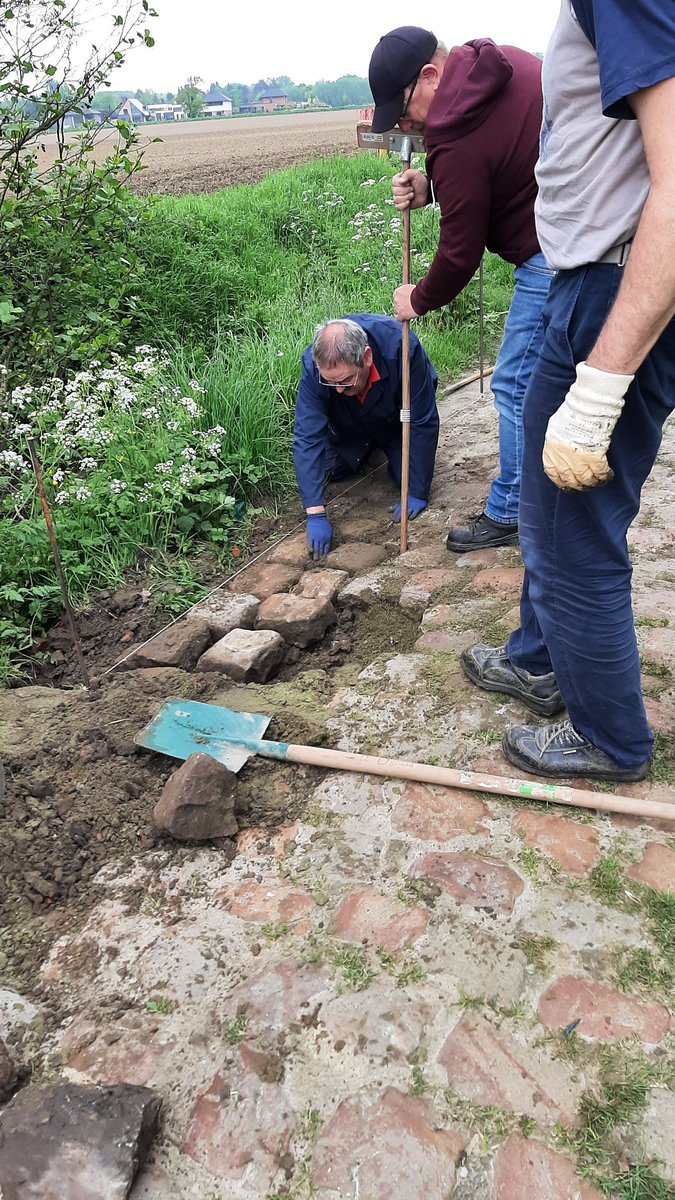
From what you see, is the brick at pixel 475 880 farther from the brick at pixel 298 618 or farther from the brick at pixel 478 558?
the brick at pixel 478 558

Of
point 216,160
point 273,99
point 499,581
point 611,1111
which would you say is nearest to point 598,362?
point 611,1111

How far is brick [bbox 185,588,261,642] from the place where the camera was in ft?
10.8

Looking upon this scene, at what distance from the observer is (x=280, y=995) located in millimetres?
1686

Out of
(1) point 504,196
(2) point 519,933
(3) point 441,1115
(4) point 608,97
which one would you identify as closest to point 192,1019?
(3) point 441,1115

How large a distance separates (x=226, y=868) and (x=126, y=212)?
14.5 ft

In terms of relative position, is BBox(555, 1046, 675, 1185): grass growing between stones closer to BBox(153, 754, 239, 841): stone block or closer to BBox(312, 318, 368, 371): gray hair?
BBox(153, 754, 239, 841): stone block

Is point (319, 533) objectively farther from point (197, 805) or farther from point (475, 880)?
point (475, 880)

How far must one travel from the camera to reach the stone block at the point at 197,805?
208cm

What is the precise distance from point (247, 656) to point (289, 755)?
0.69m

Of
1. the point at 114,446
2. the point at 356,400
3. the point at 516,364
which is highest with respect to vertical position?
the point at 516,364

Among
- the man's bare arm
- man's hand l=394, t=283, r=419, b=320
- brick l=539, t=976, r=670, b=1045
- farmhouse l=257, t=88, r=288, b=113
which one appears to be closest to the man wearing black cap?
man's hand l=394, t=283, r=419, b=320

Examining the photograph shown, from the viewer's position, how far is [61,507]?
12.6 ft

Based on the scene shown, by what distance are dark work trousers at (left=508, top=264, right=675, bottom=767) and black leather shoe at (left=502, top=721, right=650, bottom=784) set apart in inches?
1.3

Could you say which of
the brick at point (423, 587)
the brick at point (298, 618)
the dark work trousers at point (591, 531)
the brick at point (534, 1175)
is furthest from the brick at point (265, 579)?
the brick at point (534, 1175)
